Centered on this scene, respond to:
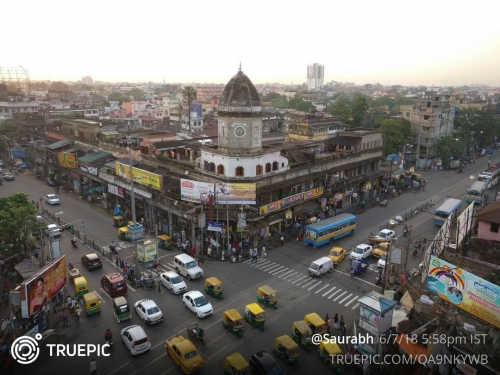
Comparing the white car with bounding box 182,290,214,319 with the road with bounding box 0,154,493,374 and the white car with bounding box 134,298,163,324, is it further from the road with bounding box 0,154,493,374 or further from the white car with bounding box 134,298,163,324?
the white car with bounding box 134,298,163,324

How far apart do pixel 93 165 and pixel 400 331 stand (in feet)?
142

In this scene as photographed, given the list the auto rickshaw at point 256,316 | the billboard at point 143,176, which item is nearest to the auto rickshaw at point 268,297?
the auto rickshaw at point 256,316

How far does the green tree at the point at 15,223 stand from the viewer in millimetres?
30266

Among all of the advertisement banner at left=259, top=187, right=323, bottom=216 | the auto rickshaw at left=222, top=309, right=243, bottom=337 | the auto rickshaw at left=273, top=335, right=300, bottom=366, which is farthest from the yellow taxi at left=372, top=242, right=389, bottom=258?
the auto rickshaw at left=222, top=309, right=243, bottom=337

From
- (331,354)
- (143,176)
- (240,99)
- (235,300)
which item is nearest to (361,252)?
(235,300)

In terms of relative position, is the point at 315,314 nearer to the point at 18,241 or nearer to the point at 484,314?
the point at 484,314

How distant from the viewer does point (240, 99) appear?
39875 millimetres

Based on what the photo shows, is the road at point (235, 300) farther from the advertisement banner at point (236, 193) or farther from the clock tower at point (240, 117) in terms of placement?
the clock tower at point (240, 117)

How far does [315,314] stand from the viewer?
24.5 metres

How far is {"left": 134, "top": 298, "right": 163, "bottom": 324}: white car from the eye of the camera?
24.5m

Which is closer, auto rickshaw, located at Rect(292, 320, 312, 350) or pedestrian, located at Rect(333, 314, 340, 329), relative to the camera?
auto rickshaw, located at Rect(292, 320, 312, 350)

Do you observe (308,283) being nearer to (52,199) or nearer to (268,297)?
(268,297)

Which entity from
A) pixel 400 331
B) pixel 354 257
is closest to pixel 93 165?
pixel 354 257

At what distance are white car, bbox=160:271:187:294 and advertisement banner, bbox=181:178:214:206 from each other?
8463 millimetres
